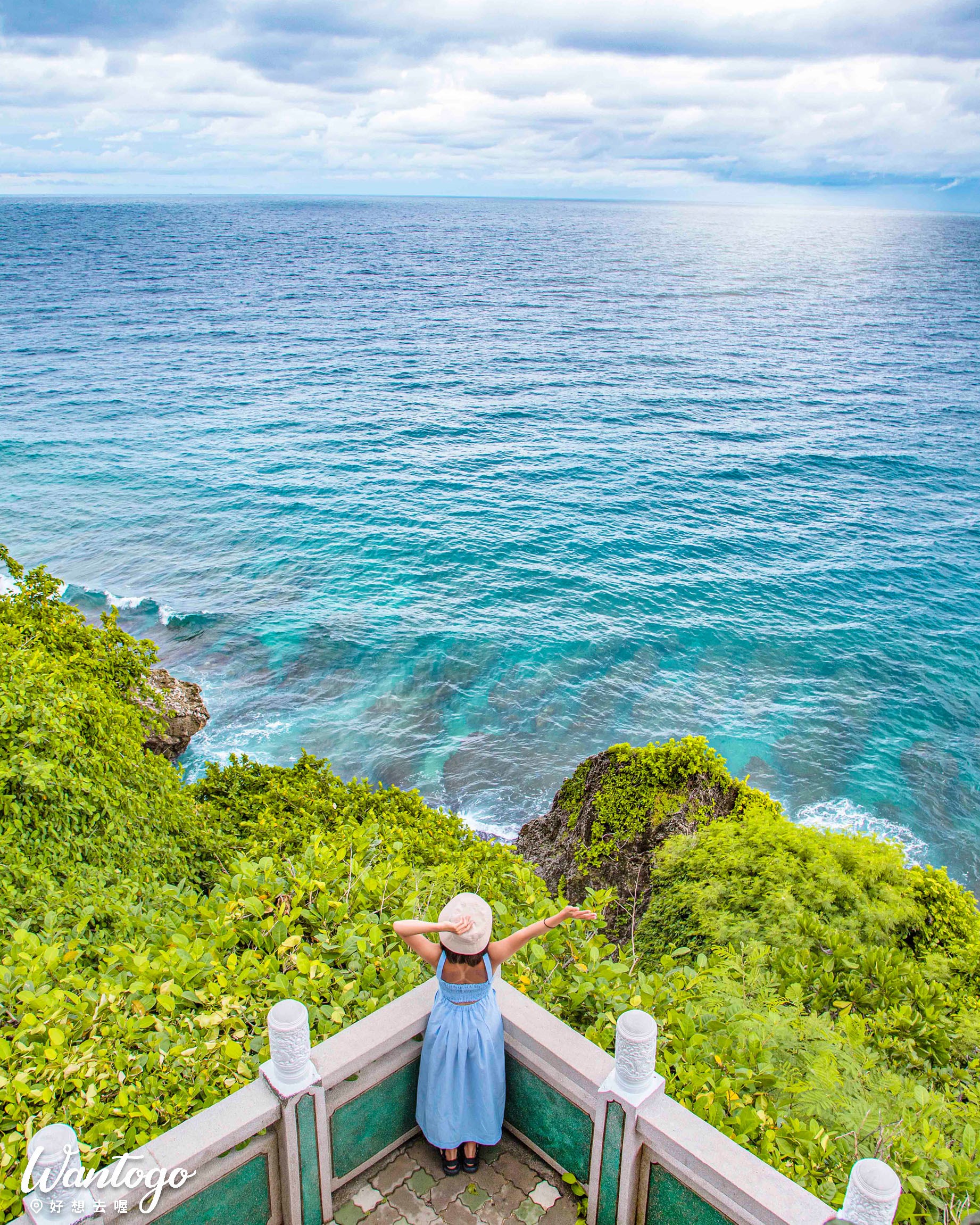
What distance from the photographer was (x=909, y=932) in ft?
37.6

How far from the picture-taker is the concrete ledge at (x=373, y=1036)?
5934mm

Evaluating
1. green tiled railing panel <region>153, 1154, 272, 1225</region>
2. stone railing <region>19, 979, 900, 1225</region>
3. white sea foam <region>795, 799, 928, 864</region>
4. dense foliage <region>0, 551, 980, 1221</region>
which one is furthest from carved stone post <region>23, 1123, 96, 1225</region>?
white sea foam <region>795, 799, 928, 864</region>

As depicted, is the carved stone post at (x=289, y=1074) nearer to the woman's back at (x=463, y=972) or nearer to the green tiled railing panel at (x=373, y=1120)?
the green tiled railing panel at (x=373, y=1120)

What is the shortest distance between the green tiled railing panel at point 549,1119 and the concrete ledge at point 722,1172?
710 millimetres

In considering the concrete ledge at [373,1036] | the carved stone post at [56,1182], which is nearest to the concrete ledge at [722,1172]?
the concrete ledge at [373,1036]

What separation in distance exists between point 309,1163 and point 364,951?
1799mm

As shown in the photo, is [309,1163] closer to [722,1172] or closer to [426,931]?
[426,931]

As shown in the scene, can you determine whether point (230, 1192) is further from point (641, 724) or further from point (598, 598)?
point (598, 598)

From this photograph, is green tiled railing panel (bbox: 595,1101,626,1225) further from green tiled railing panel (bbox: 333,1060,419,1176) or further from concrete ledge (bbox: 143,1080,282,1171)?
concrete ledge (bbox: 143,1080,282,1171)

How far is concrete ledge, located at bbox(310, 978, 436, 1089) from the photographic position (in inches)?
234

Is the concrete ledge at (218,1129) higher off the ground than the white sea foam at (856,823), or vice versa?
the concrete ledge at (218,1129)

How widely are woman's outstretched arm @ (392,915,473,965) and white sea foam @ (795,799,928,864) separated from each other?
18.0 metres

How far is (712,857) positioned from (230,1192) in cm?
902

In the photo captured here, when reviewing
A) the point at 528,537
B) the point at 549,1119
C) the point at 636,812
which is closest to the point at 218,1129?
the point at 549,1119
